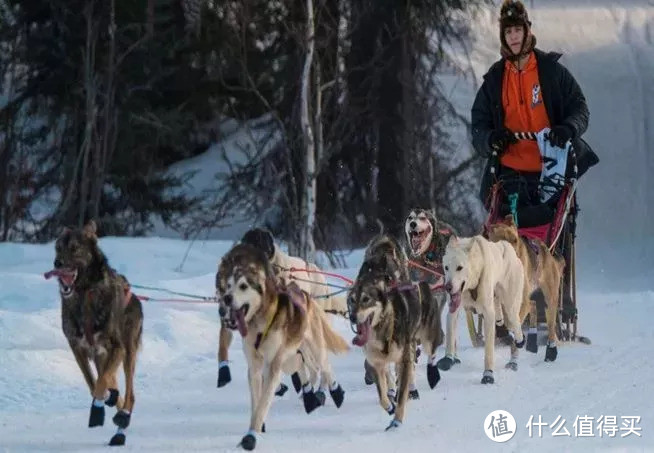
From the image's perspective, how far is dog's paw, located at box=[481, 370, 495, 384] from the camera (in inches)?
312

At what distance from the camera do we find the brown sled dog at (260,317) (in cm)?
595

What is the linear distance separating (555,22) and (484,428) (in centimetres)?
2773

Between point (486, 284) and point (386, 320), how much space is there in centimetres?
167

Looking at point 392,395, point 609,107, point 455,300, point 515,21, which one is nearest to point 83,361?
point 392,395

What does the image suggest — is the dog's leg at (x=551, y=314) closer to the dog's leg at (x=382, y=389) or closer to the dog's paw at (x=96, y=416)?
the dog's leg at (x=382, y=389)

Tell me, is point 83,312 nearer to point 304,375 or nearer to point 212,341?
point 304,375

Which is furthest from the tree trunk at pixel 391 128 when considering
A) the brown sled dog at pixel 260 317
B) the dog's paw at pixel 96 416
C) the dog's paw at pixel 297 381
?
the dog's paw at pixel 96 416

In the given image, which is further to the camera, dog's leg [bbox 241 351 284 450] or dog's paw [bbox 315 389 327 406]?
dog's paw [bbox 315 389 327 406]

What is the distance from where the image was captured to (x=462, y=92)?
2773cm

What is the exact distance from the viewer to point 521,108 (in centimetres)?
948

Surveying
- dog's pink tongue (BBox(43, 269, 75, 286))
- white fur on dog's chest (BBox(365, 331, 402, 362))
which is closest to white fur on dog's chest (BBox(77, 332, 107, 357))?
dog's pink tongue (BBox(43, 269, 75, 286))

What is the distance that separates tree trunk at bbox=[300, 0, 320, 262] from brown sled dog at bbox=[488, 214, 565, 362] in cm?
519

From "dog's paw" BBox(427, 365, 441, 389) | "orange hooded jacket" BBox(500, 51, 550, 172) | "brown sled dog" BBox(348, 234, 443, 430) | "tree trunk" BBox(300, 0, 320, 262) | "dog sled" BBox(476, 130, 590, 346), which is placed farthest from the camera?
"tree trunk" BBox(300, 0, 320, 262)

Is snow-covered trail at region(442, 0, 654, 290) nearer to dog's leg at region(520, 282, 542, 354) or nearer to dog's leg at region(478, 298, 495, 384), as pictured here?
dog's leg at region(520, 282, 542, 354)
